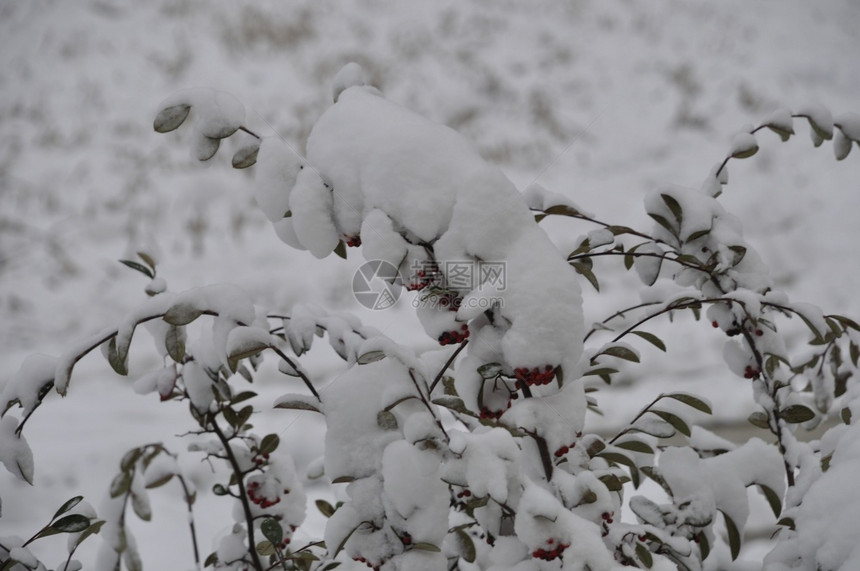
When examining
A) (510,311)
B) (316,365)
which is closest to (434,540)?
(510,311)

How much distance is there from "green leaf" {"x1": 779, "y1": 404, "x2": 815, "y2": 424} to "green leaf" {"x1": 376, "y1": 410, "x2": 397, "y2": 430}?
0.56 m

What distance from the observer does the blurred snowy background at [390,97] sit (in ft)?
10.5

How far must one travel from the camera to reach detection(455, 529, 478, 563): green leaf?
0.76 m

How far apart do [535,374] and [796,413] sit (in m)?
0.50

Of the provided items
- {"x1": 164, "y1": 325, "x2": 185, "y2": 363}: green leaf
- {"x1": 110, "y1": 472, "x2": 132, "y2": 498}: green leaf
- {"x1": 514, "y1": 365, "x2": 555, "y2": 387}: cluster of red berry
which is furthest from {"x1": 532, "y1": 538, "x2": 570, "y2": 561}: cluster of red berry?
{"x1": 110, "y1": 472, "x2": 132, "y2": 498}: green leaf

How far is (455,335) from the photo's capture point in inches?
24.2

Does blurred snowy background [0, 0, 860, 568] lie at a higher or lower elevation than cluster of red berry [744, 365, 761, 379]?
lower

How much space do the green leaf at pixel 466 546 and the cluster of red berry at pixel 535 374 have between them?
0.30 m

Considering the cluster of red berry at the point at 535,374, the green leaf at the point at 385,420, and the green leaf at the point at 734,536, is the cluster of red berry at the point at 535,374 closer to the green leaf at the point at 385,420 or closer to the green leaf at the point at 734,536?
the green leaf at the point at 385,420

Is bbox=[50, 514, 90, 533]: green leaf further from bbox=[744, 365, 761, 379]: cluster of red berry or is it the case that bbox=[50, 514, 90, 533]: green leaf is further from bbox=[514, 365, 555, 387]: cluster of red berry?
bbox=[744, 365, 761, 379]: cluster of red berry

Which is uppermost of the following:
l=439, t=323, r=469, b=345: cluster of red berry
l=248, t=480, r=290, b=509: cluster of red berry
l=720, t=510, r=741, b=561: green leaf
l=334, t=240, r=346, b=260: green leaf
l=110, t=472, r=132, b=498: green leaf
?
l=439, t=323, r=469, b=345: cluster of red berry

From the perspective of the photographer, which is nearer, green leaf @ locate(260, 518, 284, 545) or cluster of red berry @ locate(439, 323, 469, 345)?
cluster of red berry @ locate(439, 323, 469, 345)

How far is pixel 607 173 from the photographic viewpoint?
4383 mm

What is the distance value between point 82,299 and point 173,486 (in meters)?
1.95
